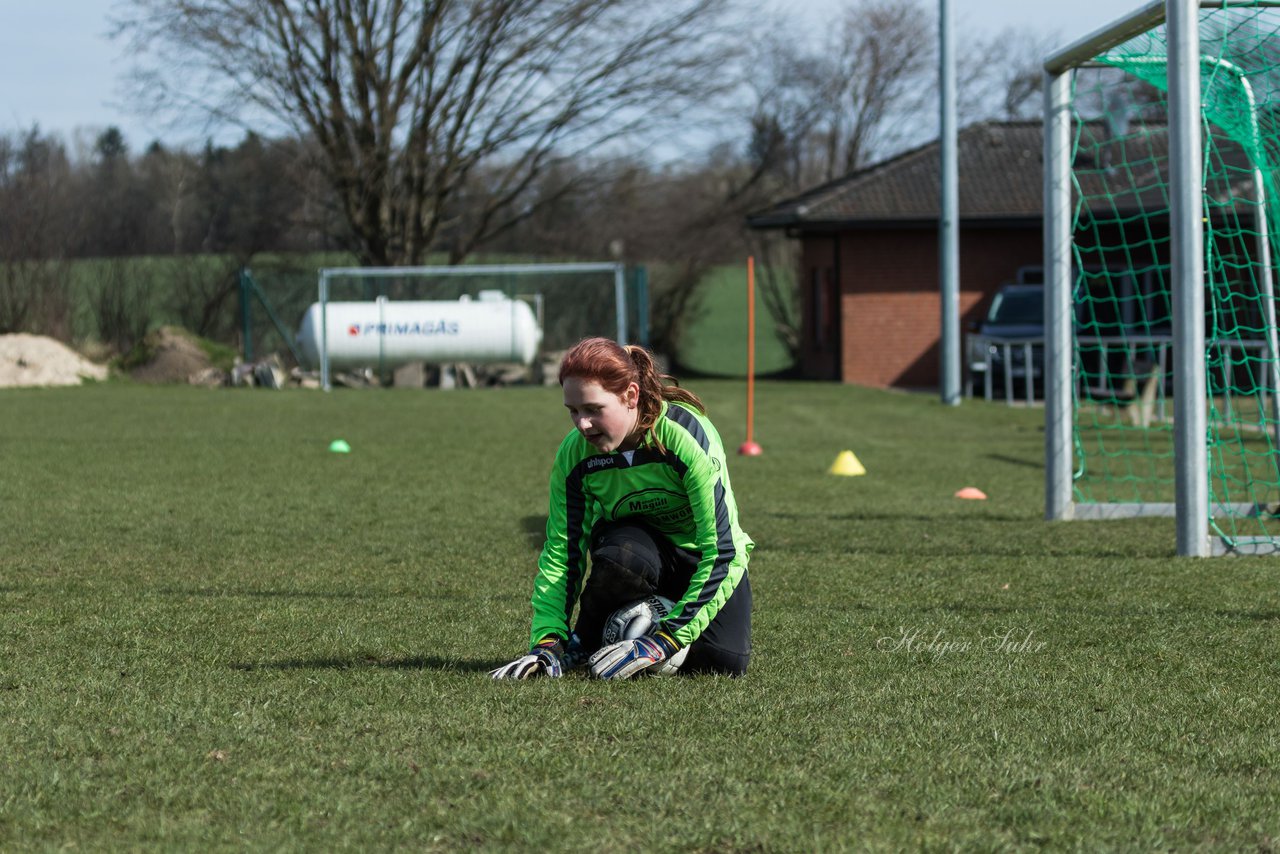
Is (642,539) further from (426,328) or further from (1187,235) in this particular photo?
(426,328)

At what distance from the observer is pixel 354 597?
6754 millimetres

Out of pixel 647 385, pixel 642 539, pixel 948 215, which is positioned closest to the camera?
pixel 647 385

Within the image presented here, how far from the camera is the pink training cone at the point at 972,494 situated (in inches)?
429

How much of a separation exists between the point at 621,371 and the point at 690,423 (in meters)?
0.44

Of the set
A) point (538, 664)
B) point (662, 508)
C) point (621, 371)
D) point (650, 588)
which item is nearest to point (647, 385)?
point (621, 371)

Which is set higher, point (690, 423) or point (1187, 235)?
point (1187, 235)

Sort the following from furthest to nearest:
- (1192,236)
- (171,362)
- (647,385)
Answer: (171,362) → (1192,236) → (647,385)

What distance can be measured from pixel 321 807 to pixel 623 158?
32.1 metres

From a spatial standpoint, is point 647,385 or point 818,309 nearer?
point 647,385

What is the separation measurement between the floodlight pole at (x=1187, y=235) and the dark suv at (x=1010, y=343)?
15.7m

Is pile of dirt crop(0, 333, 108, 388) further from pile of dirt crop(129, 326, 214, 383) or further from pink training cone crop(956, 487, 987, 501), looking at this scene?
pink training cone crop(956, 487, 987, 501)

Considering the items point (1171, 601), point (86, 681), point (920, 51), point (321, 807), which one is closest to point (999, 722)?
point (321, 807)

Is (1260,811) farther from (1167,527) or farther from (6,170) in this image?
(6,170)

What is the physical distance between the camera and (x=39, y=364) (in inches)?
1092
